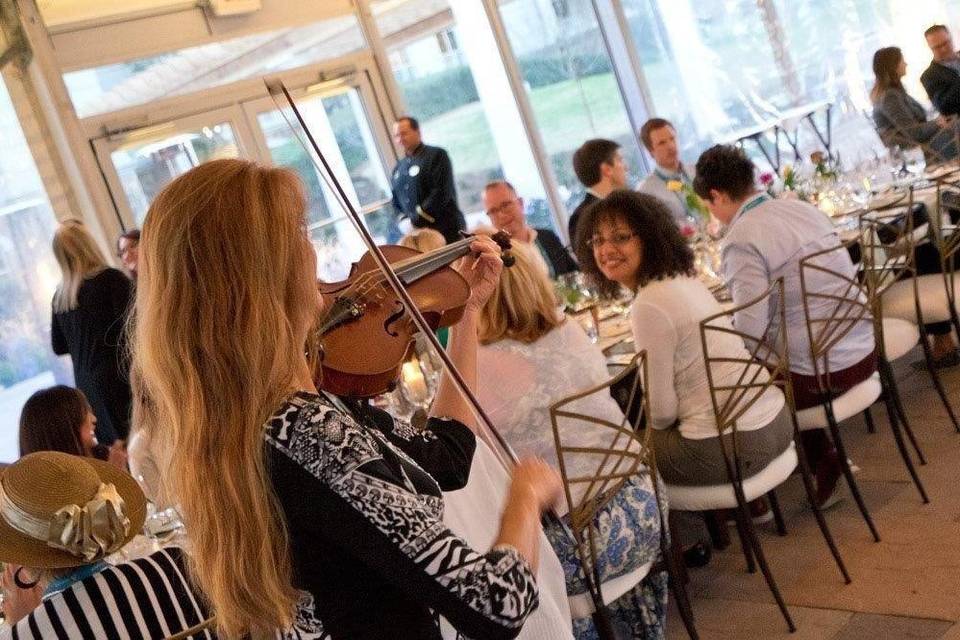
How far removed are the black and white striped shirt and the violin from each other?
1.82ft

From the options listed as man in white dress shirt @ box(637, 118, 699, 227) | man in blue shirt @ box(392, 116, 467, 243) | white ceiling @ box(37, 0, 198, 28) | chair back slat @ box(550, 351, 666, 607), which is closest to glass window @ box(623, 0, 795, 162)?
man in blue shirt @ box(392, 116, 467, 243)

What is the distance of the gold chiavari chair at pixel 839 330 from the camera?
340 cm

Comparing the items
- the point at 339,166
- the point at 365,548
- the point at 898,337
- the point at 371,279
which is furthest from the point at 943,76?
the point at 365,548

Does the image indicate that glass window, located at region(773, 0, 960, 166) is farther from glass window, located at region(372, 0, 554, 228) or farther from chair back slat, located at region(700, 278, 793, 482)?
chair back slat, located at region(700, 278, 793, 482)

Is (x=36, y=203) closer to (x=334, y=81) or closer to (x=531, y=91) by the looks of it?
(x=334, y=81)

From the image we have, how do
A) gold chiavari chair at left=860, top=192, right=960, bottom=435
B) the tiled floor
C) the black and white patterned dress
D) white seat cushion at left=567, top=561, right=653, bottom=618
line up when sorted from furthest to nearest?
gold chiavari chair at left=860, top=192, right=960, bottom=435, the tiled floor, white seat cushion at left=567, top=561, right=653, bottom=618, the black and white patterned dress

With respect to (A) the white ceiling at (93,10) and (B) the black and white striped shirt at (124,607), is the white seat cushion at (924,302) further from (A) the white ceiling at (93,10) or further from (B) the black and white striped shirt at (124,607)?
(A) the white ceiling at (93,10)

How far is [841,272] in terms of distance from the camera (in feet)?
11.8

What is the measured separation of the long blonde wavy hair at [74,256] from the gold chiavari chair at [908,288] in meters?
3.32

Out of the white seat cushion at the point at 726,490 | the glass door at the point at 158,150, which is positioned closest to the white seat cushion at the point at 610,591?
the white seat cushion at the point at 726,490

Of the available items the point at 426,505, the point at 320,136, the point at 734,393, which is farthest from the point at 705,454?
the point at 320,136

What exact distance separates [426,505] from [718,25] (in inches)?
355

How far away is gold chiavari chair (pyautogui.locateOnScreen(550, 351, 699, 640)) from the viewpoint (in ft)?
8.58

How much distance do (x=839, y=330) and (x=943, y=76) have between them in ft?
15.1
